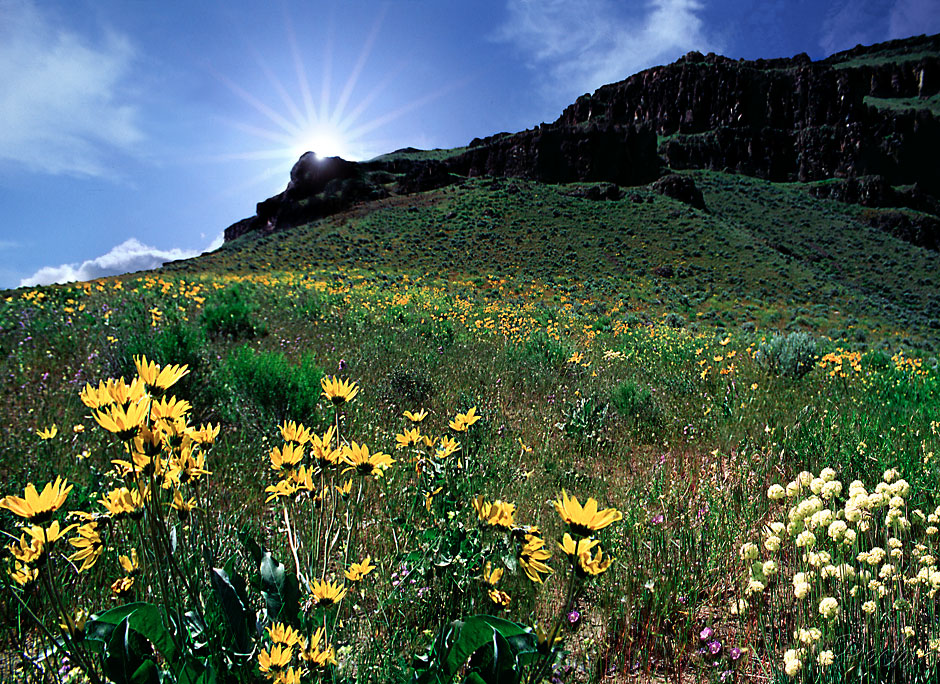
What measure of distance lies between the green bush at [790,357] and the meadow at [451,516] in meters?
0.05

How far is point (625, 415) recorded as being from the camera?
4234mm

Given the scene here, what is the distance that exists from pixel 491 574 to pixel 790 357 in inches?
247

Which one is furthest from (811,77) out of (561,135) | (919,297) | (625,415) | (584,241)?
(625,415)

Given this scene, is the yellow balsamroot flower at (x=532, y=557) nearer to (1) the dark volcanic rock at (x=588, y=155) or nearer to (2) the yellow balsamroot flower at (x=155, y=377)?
(2) the yellow balsamroot flower at (x=155, y=377)

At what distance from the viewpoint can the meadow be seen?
1062 mm

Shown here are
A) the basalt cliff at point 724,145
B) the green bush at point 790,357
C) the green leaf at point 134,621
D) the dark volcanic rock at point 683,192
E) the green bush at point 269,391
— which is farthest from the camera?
the basalt cliff at point 724,145

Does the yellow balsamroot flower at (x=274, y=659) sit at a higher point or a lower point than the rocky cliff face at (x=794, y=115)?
lower

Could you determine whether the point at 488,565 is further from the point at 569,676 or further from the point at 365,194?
the point at 365,194

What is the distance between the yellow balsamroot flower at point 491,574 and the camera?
1.32m

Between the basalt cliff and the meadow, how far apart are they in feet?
160

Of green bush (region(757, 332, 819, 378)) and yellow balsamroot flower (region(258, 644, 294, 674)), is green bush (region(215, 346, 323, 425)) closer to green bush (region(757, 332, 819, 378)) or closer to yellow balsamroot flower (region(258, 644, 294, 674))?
yellow balsamroot flower (region(258, 644, 294, 674))

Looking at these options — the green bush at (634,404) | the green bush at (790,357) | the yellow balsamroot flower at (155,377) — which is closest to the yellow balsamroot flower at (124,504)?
the yellow balsamroot flower at (155,377)

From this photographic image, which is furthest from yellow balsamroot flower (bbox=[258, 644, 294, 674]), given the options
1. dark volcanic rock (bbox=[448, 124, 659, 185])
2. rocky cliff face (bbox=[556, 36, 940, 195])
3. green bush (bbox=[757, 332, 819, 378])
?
rocky cliff face (bbox=[556, 36, 940, 195])

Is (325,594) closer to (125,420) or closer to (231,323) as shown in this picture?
(125,420)
